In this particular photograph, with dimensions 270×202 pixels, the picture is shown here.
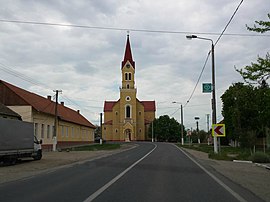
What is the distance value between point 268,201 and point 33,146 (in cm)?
1875

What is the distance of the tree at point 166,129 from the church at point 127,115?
150 inches

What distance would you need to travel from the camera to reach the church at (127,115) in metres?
97.0

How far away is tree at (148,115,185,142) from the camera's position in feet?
332

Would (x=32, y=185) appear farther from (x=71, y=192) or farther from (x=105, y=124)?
(x=105, y=124)

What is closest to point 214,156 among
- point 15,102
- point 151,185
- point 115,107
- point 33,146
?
point 33,146

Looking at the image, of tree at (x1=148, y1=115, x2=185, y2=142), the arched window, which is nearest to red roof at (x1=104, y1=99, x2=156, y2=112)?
tree at (x1=148, y1=115, x2=185, y2=142)

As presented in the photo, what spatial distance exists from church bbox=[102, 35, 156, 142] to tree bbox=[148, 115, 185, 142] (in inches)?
150

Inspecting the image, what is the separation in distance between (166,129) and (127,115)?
12386 millimetres

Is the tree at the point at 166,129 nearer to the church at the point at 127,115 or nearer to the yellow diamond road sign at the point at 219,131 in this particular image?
the church at the point at 127,115

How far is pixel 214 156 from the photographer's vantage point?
27531mm

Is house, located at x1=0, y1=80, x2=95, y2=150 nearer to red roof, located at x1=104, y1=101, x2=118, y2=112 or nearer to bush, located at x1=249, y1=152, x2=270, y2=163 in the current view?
bush, located at x1=249, y1=152, x2=270, y2=163

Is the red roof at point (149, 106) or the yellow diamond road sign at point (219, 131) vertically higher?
the red roof at point (149, 106)

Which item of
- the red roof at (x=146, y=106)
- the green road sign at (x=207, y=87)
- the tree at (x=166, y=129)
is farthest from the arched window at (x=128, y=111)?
the green road sign at (x=207, y=87)

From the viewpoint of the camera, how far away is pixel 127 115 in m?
98.1
